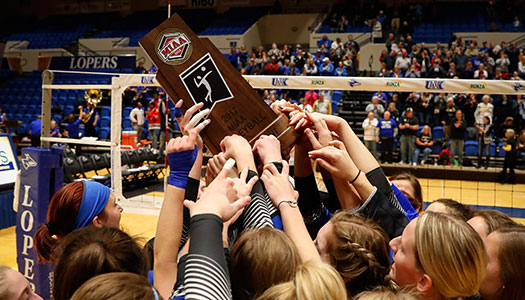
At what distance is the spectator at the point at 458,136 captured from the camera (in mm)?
10859

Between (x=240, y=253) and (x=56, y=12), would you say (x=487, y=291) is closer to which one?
(x=240, y=253)

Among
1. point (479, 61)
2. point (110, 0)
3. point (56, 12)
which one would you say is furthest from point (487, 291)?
point (56, 12)

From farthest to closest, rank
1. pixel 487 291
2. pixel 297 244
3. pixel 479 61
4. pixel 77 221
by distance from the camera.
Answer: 1. pixel 479 61
2. pixel 77 221
3. pixel 487 291
4. pixel 297 244

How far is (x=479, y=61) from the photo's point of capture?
13.6m

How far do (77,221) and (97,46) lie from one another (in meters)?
20.7

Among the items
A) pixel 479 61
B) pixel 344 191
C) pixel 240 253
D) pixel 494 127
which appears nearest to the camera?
pixel 240 253

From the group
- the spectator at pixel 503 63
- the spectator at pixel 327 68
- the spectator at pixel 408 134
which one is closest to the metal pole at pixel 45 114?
the spectator at pixel 408 134

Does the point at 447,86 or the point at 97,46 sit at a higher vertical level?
the point at 97,46

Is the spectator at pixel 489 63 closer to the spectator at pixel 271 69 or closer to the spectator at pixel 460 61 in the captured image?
the spectator at pixel 460 61

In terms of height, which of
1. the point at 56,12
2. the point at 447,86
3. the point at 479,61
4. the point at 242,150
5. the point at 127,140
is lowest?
the point at 127,140

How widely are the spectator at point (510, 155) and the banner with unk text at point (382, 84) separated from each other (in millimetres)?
6357

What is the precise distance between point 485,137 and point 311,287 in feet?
37.3

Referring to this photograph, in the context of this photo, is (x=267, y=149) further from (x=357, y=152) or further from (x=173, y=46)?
(x=173, y=46)

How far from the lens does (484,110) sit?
37.0 ft
